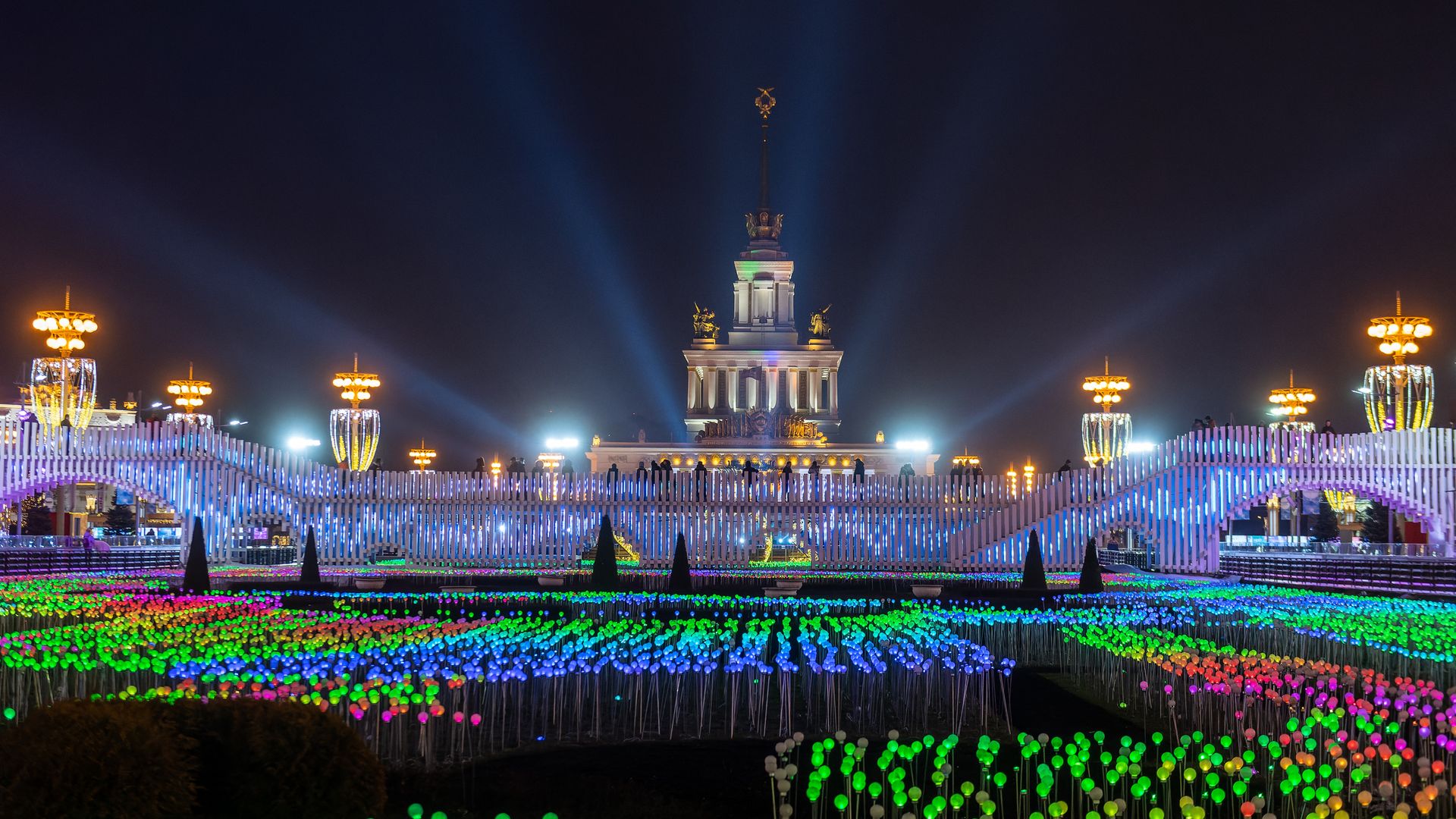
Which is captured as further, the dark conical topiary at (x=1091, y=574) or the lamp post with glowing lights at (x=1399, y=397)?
the lamp post with glowing lights at (x=1399, y=397)

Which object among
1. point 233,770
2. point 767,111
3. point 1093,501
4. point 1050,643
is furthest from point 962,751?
point 767,111

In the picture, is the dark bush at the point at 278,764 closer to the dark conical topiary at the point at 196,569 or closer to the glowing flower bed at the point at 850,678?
the glowing flower bed at the point at 850,678

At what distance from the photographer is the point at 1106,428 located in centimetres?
5850

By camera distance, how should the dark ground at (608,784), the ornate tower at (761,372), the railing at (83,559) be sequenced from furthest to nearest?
1. the ornate tower at (761,372)
2. the railing at (83,559)
3. the dark ground at (608,784)

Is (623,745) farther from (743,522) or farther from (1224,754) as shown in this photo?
(743,522)

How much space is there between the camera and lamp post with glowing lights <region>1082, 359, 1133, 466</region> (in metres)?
58.4

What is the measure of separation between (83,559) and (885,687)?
28.5 metres

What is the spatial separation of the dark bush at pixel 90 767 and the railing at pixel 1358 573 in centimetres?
2809

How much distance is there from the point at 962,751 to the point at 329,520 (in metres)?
34.0

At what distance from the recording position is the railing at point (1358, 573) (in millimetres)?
32000

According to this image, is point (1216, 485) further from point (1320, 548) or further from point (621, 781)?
point (621, 781)

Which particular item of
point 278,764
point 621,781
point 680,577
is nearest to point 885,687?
point 621,781

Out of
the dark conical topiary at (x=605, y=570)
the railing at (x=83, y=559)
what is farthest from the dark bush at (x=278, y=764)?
the railing at (x=83, y=559)

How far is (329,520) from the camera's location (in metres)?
44.0
